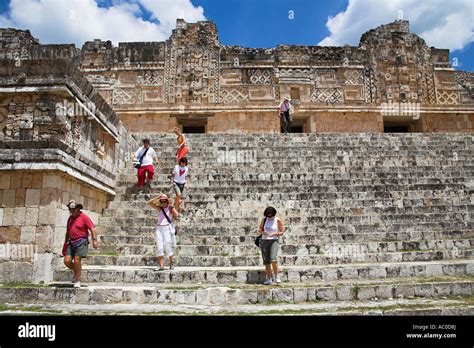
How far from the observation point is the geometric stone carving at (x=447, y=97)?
19156mm

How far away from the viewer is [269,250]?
5418mm

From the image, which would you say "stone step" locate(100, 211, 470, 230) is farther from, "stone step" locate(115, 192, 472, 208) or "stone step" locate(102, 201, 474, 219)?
"stone step" locate(115, 192, 472, 208)

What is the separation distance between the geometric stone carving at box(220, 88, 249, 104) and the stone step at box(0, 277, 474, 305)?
46.8 ft

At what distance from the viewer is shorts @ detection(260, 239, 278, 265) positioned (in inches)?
212

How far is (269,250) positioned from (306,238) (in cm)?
179

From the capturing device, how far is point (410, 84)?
62.6 ft

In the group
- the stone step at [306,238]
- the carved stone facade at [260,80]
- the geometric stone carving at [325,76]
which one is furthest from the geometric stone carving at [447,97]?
the stone step at [306,238]

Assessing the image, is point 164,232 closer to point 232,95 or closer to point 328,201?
point 328,201

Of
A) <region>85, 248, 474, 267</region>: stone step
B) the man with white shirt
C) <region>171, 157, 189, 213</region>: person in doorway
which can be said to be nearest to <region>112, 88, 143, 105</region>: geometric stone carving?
the man with white shirt

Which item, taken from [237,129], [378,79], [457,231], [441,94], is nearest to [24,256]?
[457,231]

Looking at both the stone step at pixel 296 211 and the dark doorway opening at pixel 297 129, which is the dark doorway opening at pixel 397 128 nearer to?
the dark doorway opening at pixel 297 129

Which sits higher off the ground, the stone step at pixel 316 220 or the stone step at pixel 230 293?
the stone step at pixel 316 220

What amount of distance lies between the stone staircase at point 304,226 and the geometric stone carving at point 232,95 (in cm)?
667

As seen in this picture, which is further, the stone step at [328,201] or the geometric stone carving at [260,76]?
the geometric stone carving at [260,76]
